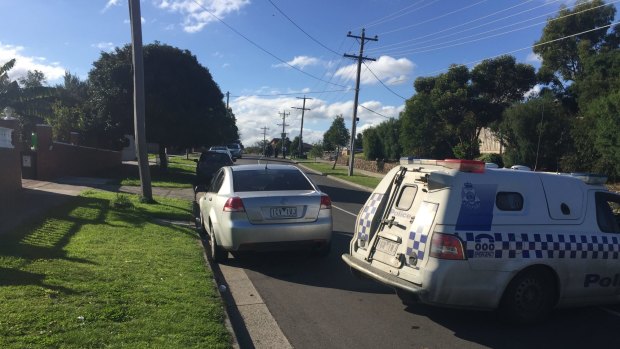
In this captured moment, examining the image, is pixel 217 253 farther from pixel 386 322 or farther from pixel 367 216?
pixel 386 322

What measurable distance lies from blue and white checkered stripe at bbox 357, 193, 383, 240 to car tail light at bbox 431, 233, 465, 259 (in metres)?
1.18

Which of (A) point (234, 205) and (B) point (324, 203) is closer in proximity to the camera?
(A) point (234, 205)

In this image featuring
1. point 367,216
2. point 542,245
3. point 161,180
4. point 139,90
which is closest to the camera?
point 542,245

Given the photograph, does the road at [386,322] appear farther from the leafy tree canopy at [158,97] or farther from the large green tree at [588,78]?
the leafy tree canopy at [158,97]

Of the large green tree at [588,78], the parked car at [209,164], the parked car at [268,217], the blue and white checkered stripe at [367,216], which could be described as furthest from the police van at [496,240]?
the parked car at [209,164]

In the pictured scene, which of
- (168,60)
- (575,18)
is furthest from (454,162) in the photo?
(575,18)

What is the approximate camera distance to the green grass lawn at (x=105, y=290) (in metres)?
4.32

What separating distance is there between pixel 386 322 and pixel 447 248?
1.06 meters

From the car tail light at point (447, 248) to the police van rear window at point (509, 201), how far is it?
0.66m

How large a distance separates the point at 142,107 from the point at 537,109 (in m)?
17.8

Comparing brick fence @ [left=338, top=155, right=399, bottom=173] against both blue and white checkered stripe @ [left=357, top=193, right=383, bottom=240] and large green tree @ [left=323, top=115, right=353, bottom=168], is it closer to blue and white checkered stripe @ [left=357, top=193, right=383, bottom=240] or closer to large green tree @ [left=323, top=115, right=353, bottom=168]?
large green tree @ [left=323, top=115, right=353, bottom=168]

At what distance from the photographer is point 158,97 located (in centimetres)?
2420

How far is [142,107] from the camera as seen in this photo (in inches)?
546

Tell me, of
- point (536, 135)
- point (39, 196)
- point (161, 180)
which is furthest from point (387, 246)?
point (536, 135)
